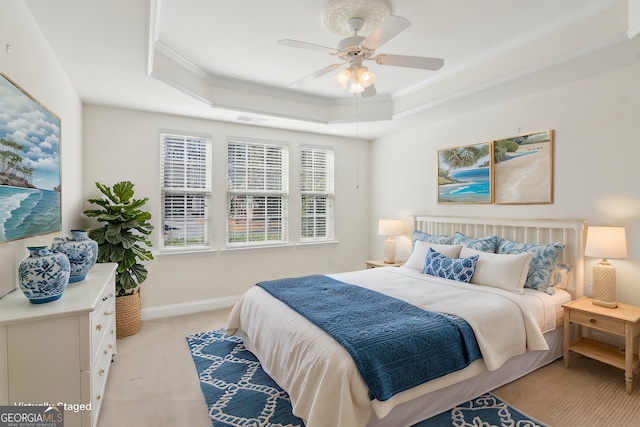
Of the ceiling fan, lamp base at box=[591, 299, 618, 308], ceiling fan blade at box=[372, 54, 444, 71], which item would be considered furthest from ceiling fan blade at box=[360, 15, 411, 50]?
lamp base at box=[591, 299, 618, 308]

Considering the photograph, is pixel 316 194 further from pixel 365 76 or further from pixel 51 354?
pixel 51 354

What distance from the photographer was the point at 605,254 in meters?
2.59

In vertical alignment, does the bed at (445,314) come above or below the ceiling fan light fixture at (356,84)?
below

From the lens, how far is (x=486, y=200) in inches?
149

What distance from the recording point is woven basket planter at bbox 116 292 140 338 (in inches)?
132

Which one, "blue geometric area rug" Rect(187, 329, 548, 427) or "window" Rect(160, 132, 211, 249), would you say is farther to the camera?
"window" Rect(160, 132, 211, 249)

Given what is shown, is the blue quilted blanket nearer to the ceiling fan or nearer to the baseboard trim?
the ceiling fan

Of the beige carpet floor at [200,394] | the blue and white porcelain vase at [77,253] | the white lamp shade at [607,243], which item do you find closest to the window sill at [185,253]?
the beige carpet floor at [200,394]

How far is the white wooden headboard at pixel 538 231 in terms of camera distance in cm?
298

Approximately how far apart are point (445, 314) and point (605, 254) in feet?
4.74

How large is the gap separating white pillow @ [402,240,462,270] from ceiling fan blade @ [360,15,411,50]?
229cm

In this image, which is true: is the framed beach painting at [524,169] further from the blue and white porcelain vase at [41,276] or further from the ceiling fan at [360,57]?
the blue and white porcelain vase at [41,276]

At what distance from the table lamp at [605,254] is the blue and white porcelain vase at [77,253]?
151 inches

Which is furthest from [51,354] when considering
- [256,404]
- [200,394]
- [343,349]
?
[343,349]
